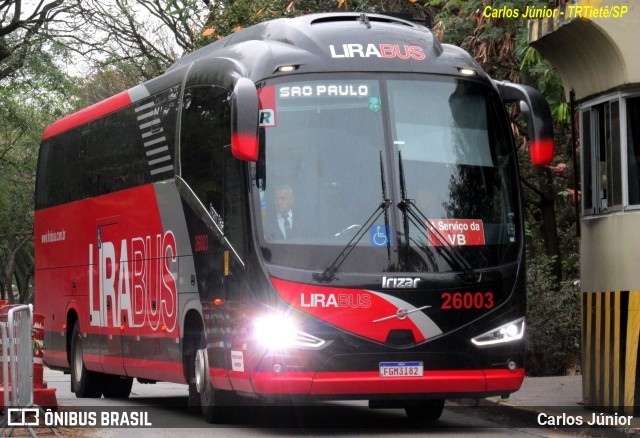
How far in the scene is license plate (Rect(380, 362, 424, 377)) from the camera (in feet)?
40.1

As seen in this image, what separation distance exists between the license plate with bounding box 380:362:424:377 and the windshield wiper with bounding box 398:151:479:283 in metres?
0.97

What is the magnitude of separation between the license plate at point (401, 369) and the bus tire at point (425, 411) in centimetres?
170

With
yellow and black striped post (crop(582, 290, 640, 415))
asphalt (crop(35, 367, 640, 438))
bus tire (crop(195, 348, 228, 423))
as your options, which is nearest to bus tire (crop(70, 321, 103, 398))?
bus tire (crop(195, 348, 228, 423))

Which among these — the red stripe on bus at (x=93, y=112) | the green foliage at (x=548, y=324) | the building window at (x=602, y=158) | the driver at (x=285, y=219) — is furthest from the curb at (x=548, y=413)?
the red stripe on bus at (x=93, y=112)

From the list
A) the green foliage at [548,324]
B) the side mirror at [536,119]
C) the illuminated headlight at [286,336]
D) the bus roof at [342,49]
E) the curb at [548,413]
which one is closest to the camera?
the curb at [548,413]

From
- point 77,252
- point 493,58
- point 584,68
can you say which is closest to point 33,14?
point 77,252

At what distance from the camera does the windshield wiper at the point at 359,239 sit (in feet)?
40.1

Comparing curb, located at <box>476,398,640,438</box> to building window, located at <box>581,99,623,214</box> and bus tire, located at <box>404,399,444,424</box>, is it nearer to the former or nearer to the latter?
bus tire, located at <box>404,399,444,424</box>

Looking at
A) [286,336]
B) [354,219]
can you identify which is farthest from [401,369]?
[354,219]

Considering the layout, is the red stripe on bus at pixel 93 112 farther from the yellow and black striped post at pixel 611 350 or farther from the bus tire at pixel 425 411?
the yellow and black striped post at pixel 611 350

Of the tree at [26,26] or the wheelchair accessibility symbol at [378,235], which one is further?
the tree at [26,26]

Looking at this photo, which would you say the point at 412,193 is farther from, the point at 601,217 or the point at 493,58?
the point at 493,58

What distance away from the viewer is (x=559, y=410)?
13.9m

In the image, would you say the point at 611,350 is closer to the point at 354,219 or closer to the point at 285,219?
the point at 354,219
